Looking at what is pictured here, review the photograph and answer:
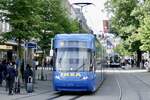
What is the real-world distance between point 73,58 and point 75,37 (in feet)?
4.87

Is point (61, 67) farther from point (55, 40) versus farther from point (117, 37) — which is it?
point (117, 37)

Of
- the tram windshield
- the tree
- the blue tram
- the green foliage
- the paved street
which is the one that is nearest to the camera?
the paved street

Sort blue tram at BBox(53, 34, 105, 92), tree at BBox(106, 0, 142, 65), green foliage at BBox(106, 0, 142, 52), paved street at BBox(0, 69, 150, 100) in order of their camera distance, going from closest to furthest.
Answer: paved street at BBox(0, 69, 150, 100) < blue tram at BBox(53, 34, 105, 92) < green foliage at BBox(106, 0, 142, 52) < tree at BBox(106, 0, 142, 65)

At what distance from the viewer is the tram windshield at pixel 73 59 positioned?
1118 inches

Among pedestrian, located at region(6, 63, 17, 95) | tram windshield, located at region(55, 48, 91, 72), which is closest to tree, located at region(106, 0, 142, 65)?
tram windshield, located at region(55, 48, 91, 72)

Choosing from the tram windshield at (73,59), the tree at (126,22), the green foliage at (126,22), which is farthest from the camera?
the tree at (126,22)

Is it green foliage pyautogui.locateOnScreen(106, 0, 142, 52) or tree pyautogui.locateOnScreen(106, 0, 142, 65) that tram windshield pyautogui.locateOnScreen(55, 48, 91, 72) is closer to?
green foliage pyautogui.locateOnScreen(106, 0, 142, 52)

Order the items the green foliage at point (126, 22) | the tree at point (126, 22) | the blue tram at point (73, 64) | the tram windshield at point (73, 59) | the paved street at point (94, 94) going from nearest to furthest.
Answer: the paved street at point (94, 94) < the blue tram at point (73, 64) < the tram windshield at point (73, 59) < the green foliage at point (126, 22) < the tree at point (126, 22)

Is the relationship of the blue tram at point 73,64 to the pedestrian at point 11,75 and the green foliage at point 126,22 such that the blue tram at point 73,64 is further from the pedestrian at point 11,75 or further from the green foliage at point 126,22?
the green foliage at point 126,22

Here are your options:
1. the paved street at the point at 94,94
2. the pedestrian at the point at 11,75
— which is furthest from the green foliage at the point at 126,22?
the pedestrian at the point at 11,75

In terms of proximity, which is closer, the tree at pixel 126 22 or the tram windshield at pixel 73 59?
the tram windshield at pixel 73 59

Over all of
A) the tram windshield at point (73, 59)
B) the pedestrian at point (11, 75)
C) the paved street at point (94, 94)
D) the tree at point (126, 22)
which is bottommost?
the paved street at point (94, 94)

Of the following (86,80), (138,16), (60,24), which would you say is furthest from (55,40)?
(138,16)

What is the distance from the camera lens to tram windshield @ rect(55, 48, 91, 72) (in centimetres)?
2841
